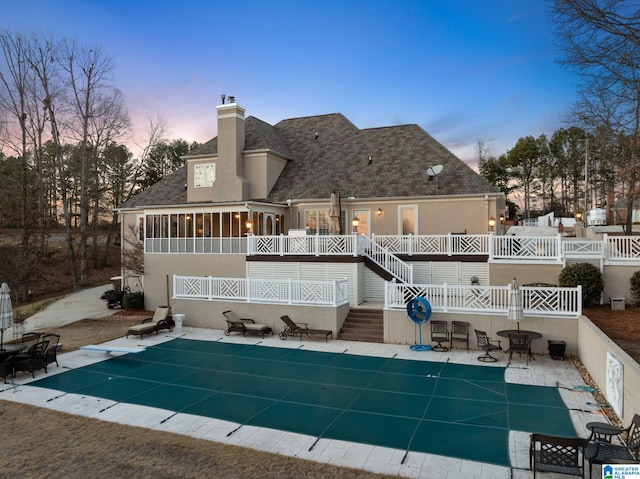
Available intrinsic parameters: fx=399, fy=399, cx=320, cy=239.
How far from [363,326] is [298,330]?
99.1 inches

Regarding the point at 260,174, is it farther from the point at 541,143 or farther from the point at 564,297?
the point at 541,143

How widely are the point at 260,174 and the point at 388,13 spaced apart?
10.7 m

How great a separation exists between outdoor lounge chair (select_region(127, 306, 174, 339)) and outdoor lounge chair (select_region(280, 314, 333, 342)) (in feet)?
16.8

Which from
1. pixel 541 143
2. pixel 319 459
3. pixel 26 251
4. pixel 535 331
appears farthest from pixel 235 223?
pixel 541 143

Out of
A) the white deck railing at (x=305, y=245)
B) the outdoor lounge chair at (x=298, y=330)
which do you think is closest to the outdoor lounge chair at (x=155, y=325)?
the white deck railing at (x=305, y=245)

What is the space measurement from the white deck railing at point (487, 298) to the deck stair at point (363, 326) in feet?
4.11

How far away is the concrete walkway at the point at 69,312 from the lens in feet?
66.4

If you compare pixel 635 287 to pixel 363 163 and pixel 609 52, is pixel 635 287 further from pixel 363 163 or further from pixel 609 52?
pixel 363 163

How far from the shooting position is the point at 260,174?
23.2m

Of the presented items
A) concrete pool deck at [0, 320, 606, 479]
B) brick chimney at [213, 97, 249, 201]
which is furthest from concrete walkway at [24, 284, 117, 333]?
brick chimney at [213, 97, 249, 201]

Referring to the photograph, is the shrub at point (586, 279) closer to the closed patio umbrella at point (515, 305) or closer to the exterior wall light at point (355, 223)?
the closed patio umbrella at point (515, 305)

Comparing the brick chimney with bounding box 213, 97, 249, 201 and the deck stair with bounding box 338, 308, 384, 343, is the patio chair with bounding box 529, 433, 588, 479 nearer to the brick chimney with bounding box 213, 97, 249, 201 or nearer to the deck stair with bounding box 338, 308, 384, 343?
the deck stair with bounding box 338, 308, 384, 343

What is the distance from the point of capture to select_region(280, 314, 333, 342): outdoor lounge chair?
1469 cm

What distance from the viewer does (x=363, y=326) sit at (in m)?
15.3
